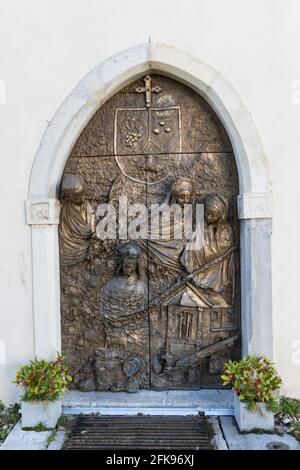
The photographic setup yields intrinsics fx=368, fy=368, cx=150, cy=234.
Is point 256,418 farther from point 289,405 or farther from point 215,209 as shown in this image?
point 215,209

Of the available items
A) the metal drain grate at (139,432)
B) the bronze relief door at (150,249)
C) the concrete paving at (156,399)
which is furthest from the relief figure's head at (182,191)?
the metal drain grate at (139,432)

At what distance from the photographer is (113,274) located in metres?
4.10

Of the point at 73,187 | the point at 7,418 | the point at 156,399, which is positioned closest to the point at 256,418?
the point at 156,399

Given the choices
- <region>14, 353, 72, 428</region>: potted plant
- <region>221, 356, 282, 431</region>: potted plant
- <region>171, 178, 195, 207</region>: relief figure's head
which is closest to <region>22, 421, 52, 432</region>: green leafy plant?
<region>14, 353, 72, 428</region>: potted plant

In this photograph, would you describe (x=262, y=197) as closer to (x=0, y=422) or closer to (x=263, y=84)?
(x=263, y=84)

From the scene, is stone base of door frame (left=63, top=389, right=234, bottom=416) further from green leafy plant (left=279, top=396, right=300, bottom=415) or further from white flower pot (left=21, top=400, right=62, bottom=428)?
green leafy plant (left=279, top=396, right=300, bottom=415)

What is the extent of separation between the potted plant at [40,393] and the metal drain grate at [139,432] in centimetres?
31

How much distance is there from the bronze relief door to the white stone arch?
180mm

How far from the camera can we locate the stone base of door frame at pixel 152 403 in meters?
3.80

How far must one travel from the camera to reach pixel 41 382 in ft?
11.5

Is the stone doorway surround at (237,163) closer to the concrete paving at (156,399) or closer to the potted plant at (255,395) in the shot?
the potted plant at (255,395)

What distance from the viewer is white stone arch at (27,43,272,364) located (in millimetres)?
3697

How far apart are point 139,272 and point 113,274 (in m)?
0.30

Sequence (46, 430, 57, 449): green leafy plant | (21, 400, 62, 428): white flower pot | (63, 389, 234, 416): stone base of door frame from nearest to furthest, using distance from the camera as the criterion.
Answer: (46, 430, 57, 449): green leafy plant, (21, 400, 62, 428): white flower pot, (63, 389, 234, 416): stone base of door frame
